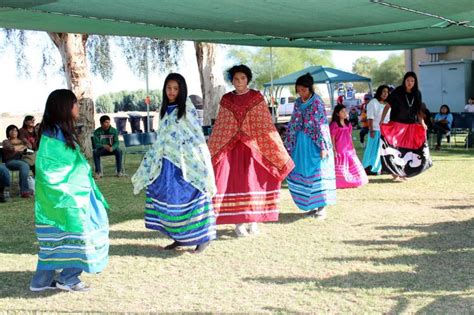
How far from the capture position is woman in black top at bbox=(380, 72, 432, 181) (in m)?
9.01

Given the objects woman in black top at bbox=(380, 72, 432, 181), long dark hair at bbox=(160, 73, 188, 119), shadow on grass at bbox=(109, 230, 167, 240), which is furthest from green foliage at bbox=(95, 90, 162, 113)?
long dark hair at bbox=(160, 73, 188, 119)

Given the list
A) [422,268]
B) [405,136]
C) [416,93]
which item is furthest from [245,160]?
[405,136]

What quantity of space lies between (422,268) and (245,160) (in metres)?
1.96

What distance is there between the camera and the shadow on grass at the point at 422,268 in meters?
4.42

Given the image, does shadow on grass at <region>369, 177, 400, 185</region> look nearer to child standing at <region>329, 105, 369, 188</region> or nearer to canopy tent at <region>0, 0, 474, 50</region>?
child standing at <region>329, 105, 369, 188</region>

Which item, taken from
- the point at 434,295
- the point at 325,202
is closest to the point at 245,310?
the point at 434,295

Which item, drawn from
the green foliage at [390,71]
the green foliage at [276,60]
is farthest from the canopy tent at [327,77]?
the green foliage at [390,71]

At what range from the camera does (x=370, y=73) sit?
76188 millimetres

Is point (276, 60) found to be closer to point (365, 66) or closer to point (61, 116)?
point (365, 66)

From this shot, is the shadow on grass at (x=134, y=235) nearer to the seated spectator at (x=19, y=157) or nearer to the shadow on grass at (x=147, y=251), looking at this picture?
the shadow on grass at (x=147, y=251)

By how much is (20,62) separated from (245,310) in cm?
1786

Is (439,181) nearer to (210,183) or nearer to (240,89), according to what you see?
(240,89)

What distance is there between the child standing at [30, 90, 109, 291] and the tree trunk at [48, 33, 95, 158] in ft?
33.4

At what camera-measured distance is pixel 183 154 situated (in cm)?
539
